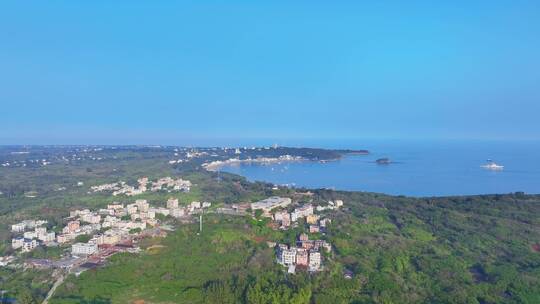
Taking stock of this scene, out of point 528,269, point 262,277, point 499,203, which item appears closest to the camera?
point 262,277

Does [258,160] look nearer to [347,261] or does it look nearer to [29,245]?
[29,245]

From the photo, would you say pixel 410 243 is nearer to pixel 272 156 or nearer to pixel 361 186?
pixel 361 186

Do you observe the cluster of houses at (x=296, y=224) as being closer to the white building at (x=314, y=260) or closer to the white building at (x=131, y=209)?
the white building at (x=314, y=260)

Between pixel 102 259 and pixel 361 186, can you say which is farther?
pixel 361 186

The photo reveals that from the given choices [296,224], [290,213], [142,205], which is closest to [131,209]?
[142,205]

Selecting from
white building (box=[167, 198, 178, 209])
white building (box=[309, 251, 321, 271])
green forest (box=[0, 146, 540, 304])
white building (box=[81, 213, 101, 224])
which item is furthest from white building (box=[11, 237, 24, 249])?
white building (box=[309, 251, 321, 271])

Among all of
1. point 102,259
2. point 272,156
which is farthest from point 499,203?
point 272,156

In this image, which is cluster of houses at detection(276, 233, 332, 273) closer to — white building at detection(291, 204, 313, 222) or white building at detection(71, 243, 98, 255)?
white building at detection(291, 204, 313, 222)
